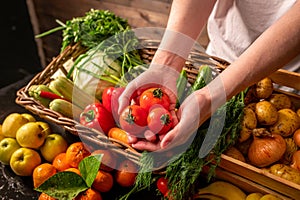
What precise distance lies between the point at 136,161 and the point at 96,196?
0.55ft

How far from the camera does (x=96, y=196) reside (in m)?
0.95

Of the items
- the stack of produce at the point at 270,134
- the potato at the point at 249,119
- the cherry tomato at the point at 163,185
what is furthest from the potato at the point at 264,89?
the cherry tomato at the point at 163,185

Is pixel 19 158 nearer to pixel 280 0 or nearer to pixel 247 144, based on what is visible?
pixel 247 144

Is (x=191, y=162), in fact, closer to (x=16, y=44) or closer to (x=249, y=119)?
(x=249, y=119)

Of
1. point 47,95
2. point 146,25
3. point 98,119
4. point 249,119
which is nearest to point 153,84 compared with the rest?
point 98,119

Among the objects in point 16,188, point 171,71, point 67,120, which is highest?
point 171,71

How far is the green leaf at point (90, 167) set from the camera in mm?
944

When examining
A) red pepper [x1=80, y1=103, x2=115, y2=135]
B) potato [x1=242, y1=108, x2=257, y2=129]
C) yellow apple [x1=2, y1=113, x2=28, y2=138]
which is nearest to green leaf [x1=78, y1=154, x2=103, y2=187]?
red pepper [x1=80, y1=103, x2=115, y2=135]

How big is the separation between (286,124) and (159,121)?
0.42 metres

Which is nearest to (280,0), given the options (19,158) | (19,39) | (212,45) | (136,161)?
(212,45)

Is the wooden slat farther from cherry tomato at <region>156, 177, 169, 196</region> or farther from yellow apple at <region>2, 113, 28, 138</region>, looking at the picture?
yellow apple at <region>2, 113, 28, 138</region>

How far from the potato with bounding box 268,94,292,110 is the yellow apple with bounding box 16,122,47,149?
78cm

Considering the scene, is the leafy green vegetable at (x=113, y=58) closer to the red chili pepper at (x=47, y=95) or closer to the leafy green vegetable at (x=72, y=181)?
the red chili pepper at (x=47, y=95)

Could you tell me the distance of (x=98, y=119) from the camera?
1.03 m
